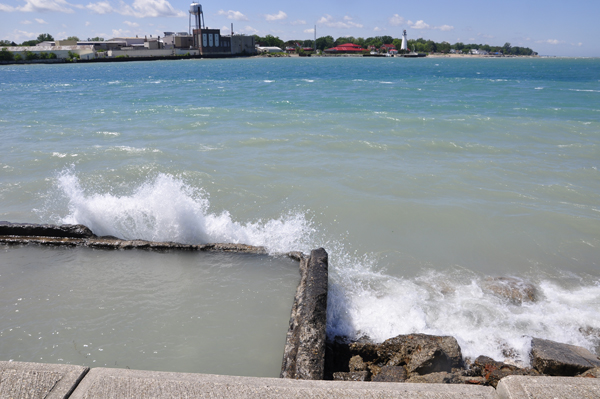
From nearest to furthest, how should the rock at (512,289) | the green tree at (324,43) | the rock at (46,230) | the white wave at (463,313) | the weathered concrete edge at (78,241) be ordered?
1. the white wave at (463,313)
2. the rock at (512,289)
3. the weathered concrete edge at (78,241)
4. the rock at (46,230)
5. the green tree at (324,43)

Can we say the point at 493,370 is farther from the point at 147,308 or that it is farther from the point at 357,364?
the point at 147,308

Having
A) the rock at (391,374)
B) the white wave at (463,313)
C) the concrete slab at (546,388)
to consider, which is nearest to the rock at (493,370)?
the white wave at (463,313)

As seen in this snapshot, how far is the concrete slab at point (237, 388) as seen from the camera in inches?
87.4

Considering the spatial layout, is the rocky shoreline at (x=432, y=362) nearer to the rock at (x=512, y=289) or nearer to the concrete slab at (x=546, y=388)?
the concrete slab at (x=546, y=388)

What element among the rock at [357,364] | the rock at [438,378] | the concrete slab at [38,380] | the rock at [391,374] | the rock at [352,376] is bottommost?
the rock at [357,364]

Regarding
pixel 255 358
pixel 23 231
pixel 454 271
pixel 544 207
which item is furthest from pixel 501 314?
pixel 23 231

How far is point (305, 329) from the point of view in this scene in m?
3.61

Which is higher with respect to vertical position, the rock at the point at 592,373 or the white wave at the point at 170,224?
the white wave at the point at 170,224

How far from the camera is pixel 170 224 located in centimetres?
652

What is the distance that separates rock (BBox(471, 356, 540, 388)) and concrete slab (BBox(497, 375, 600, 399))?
1117 millimetres

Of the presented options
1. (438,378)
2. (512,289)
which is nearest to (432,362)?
(438,378)

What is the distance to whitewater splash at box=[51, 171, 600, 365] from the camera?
4.47 metres

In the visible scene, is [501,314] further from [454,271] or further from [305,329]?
[305,329]

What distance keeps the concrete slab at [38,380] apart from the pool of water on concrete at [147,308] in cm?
122
